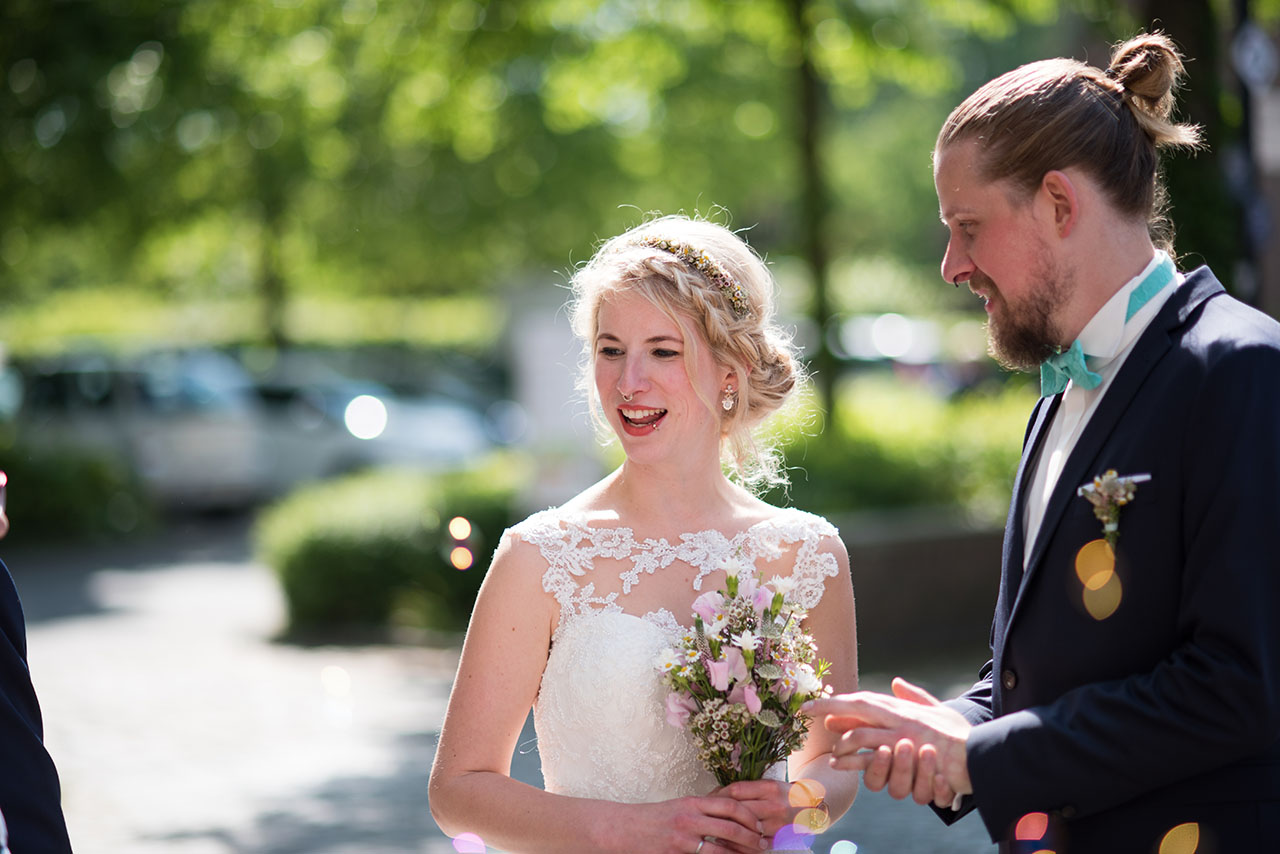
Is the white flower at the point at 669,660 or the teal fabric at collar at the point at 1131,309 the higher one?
the teal fabric at collar at the point at 1131,309

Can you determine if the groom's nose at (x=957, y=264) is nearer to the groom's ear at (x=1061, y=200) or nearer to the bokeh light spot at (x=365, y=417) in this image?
the groom's ear at (x=1061, y=200)

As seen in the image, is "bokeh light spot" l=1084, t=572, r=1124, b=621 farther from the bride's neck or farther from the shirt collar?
the bride's neck

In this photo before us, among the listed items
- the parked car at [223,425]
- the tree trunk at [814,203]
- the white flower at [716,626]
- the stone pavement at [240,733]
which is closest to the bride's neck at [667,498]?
the white flower at [716,626]

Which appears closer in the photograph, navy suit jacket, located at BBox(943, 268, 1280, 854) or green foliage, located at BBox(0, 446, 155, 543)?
navy suit jacket, located at BBox(943, 268, 1280, 854)

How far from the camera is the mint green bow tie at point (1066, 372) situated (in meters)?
2.53

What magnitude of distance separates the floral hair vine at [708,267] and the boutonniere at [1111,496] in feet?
3.69

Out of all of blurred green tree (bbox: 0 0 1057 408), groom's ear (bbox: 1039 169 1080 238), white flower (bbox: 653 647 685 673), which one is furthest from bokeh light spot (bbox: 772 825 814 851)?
blurred green tree (bbox: 0 0 1057 408)

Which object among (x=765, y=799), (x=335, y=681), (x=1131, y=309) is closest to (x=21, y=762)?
(x=765, y=799)

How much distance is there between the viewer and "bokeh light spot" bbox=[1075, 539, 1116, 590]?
2377mm

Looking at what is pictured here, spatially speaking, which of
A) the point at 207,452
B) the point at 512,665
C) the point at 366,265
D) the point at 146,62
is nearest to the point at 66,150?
the point at 146,62

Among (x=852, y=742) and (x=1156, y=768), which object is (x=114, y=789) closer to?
(x=852, y=742)

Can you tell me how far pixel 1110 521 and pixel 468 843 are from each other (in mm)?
1621

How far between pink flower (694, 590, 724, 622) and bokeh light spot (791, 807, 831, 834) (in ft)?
1.55

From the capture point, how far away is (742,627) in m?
2.78
